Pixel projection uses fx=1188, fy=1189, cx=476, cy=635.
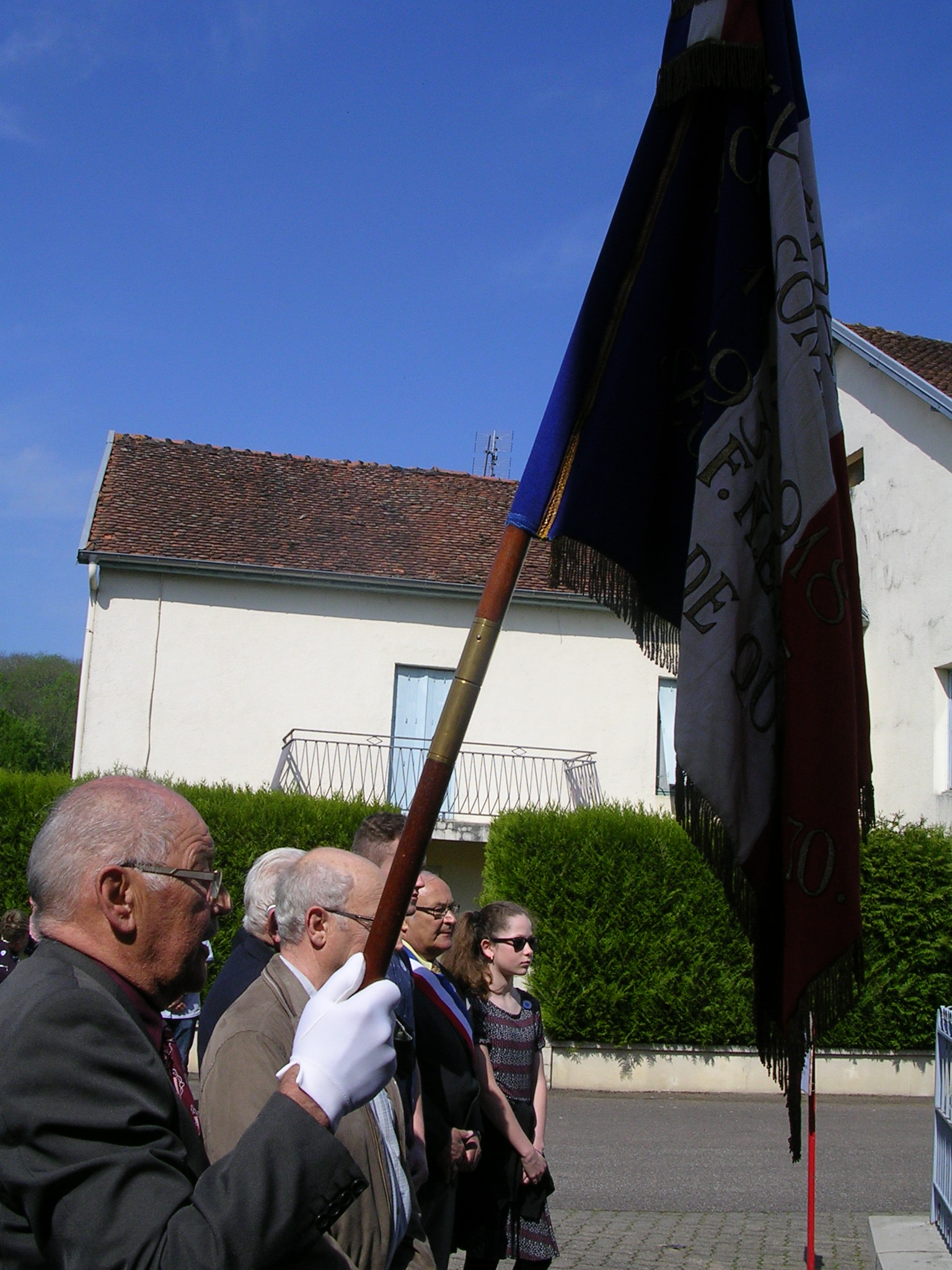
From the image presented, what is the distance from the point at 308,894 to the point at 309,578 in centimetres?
1733

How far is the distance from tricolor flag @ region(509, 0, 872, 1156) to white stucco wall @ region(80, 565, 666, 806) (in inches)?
670

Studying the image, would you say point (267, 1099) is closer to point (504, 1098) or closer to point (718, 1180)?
point (504, 1098)

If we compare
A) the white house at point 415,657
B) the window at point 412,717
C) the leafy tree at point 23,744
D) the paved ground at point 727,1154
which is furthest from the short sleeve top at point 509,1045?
the leafy tree at point 23,744

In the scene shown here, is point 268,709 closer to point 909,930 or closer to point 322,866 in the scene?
point 909,930

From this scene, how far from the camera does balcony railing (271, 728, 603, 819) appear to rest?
1995 centimetres

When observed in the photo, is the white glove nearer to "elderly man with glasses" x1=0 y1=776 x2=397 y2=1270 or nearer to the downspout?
"elderly man with glasses" x1=0 y1=776 x2=397 y2=1270

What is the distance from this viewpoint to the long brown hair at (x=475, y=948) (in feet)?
18.4

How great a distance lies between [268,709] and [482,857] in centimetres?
447

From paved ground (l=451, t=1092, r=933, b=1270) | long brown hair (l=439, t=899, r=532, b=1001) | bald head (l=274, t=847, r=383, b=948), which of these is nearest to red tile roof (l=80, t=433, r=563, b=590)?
paved ground (l=451, t=1092, r=933, b=1270)

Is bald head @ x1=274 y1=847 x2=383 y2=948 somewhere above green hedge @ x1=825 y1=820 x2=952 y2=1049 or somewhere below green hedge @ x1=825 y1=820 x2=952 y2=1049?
above

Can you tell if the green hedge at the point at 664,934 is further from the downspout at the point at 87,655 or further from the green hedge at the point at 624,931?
→ the downspout at the point at 87,655

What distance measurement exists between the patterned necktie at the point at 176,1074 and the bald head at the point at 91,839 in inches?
12.0

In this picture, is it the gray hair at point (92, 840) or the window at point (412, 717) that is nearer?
the gray hair at point (92, 840)

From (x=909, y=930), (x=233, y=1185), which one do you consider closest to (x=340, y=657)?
(x=909, y=930)
